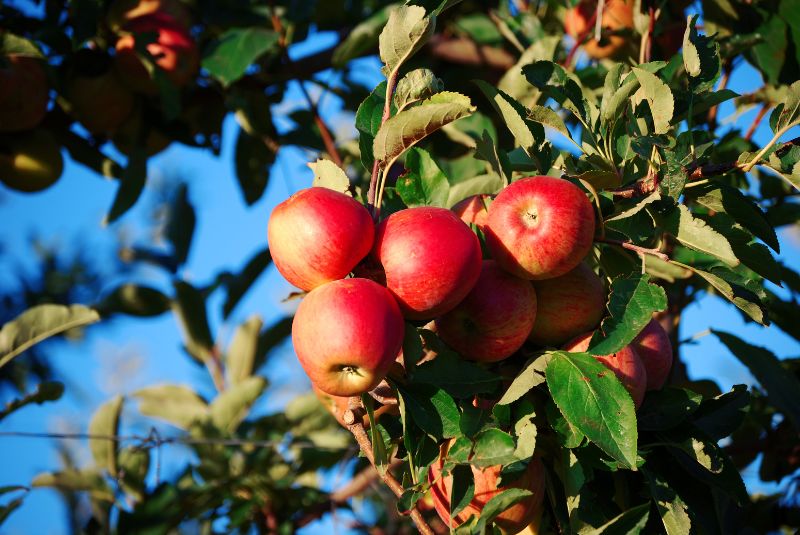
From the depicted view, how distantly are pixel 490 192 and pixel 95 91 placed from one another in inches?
40.9

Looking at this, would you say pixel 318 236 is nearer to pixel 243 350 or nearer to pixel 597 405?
pixel 597 405

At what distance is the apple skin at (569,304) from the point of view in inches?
38.6

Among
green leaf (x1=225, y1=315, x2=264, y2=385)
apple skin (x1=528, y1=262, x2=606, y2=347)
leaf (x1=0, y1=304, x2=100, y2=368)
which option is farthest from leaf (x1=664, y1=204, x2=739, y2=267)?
green leaf (x1=225, y1=315, x2=264, y2=385)

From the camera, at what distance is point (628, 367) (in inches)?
37.0

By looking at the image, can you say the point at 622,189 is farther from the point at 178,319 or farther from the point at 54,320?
the point at 178,319

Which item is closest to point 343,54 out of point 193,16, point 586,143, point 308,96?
point 308,96

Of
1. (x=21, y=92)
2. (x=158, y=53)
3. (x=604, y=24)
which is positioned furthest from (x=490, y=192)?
(x=21, y=92)

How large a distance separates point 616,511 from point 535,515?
10 cm

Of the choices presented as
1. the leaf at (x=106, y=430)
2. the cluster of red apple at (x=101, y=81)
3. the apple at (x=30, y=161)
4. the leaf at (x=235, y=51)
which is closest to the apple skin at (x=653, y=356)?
the leaf at (x=235, y=51)

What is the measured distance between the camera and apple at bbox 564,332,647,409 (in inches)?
36.8

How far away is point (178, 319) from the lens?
2.22 metres

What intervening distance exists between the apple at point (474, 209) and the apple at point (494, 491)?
0.29m

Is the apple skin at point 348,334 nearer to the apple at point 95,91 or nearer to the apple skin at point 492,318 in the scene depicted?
the apple skin at point 492,318

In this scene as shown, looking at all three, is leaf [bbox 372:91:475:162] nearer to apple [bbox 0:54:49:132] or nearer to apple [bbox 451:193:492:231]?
apple [bbox 451:193:492:231]
